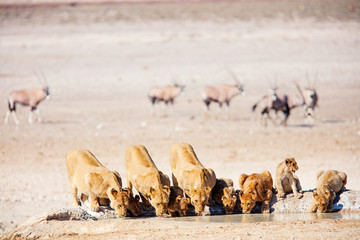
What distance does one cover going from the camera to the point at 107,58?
148 ft

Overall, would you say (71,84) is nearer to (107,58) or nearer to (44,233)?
(107,58)

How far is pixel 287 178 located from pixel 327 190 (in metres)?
0.86

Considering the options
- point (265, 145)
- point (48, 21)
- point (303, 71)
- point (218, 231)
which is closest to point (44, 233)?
point (218, 231)

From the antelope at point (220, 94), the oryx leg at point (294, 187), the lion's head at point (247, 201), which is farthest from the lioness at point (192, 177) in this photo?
the antelope at point (220, 94)

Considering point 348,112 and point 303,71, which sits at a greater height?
point 303,71

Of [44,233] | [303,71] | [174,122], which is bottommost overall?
[44,233]

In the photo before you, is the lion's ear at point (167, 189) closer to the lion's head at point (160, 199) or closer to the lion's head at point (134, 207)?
the lion's head at point (160, 199)

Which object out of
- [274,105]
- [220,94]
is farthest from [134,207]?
[220,94]

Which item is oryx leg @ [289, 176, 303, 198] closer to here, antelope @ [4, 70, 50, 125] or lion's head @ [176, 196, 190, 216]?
lion's head @ [176, 196, 190, 216]

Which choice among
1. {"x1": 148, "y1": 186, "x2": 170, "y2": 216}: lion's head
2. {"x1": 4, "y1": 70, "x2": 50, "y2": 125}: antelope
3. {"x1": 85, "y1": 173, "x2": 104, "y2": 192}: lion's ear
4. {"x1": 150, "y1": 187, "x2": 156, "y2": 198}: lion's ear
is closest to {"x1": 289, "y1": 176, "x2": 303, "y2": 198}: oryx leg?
{"x1": 148, "y1": 186, "x2": 170, "y2": 216}: lion's head

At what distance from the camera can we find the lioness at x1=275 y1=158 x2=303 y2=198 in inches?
471

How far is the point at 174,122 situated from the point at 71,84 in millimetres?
11984

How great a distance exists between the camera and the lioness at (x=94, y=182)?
37.2 feet

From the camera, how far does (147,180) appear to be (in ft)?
38.3
